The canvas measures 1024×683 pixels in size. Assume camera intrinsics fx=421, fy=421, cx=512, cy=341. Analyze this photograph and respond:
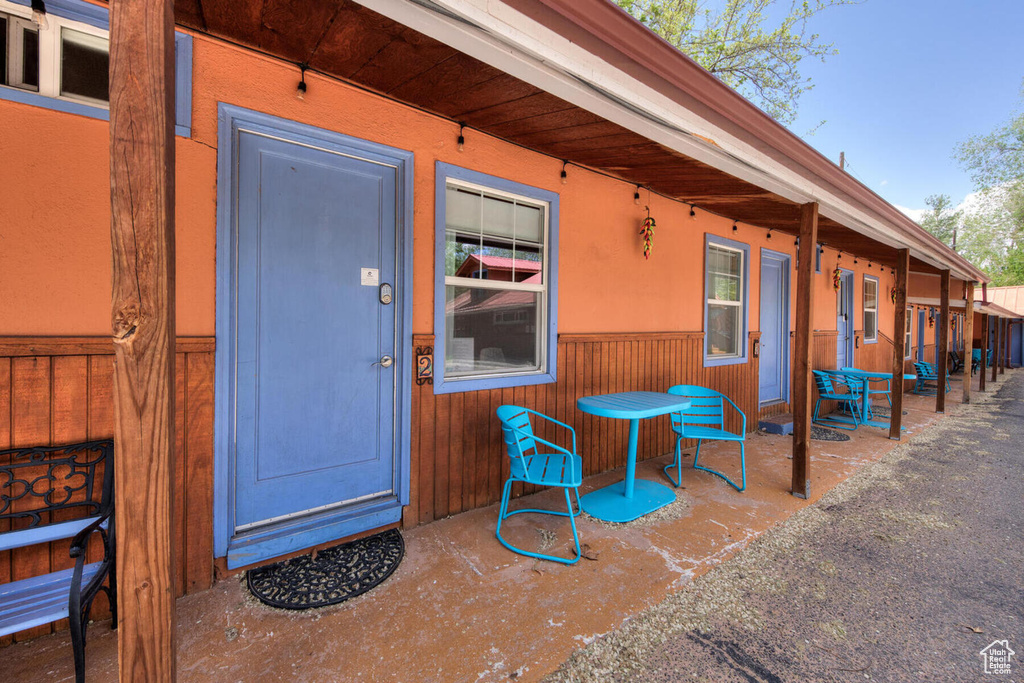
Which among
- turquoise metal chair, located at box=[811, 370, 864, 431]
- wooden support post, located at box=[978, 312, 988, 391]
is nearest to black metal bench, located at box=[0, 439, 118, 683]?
turquoise metal chair, located at box=[811, 370, 864, 431]

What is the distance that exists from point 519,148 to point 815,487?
3.49 metres

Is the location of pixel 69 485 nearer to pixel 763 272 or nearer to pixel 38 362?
pixel 38 362

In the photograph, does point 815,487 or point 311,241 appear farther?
point 815,487

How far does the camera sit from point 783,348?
5.73 meters

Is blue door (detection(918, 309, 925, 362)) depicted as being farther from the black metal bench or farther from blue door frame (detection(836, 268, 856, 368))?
the black metal bench

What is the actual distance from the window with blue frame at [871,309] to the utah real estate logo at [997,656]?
25.9 ft

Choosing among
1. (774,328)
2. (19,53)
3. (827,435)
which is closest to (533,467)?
(19,53)

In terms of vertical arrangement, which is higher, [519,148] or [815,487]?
[519,148]

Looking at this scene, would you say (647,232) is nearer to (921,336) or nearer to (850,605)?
(850,605)

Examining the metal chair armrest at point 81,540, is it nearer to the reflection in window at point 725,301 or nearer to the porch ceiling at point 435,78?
the porch ceiling at point 435,78

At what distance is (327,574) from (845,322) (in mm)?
8570

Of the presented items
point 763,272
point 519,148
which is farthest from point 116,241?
point 763,272

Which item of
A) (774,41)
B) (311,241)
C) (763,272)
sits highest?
(774,41)

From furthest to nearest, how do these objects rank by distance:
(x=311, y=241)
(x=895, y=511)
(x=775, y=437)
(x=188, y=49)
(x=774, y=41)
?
(x=774, y=41), (x=775, y=437), (x=895, y=511), (x=311, y=241), (x=188, y=49)
